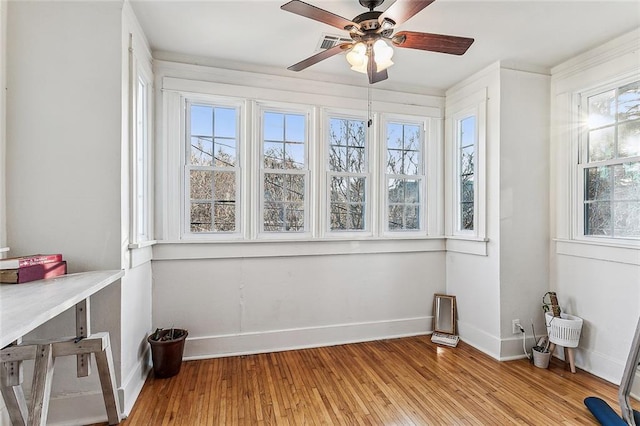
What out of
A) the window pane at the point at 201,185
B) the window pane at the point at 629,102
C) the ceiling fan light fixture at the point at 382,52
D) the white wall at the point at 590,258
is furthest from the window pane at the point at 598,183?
the window pane at the point at 201,185

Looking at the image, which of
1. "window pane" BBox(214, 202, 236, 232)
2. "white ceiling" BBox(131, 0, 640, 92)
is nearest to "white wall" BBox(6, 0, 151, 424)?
"white ceiling" BBox(131, 0, 640, 92)

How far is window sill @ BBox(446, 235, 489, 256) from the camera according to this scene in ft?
10.1

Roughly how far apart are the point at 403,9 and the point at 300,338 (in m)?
2.77

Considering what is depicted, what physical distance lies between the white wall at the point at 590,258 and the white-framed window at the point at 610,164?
0.08 meters

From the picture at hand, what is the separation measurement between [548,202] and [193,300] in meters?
3.40

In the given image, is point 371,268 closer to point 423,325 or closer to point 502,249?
point 423,325

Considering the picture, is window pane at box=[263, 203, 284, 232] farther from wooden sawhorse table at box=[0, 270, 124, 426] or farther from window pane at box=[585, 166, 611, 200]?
window pane at box=[585, 166, 611, 200]

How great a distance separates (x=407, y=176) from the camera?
11.7 feet

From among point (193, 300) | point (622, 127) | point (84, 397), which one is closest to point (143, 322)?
point (193, 300)

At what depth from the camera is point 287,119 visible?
10.6 feet

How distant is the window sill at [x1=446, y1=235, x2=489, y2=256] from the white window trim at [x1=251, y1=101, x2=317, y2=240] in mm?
1526

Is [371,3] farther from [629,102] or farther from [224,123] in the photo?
[629,102]

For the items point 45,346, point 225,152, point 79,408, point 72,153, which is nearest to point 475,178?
point 225,152

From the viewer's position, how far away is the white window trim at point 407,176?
345cm
